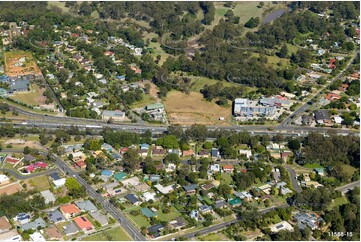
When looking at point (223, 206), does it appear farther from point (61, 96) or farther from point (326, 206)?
point (61, 96)

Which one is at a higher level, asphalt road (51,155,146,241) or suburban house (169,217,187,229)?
suburban house (169,217,187,229)

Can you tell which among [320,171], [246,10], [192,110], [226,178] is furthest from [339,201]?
[246,10]

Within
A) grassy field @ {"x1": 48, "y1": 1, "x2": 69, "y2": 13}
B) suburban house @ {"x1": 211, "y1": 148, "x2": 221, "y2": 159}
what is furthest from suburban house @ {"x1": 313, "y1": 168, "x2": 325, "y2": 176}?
grassy field @ {"x1": 48, "y1": 1, "x2": 69, "y2": 13}

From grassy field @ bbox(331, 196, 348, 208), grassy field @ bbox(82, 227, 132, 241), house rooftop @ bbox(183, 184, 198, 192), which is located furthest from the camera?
house rooftop @ bbox(183, 184, 198, 192)

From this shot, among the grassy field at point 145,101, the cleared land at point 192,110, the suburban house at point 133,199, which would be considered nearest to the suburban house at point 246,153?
the cleared land at point 192,110

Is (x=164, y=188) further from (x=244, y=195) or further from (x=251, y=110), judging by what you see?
(x=251, y=110)

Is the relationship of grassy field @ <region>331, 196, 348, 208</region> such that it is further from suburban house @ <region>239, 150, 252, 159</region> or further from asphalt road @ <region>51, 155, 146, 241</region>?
asphalt road @ <region>51, 155, 146, 241</region>

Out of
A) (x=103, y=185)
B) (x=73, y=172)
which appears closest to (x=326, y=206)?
(x=103, y=185)
